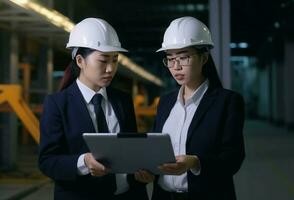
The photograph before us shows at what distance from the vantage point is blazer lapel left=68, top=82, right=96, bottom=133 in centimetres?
211

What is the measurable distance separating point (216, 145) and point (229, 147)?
54 millimetres

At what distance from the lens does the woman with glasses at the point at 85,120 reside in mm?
2059

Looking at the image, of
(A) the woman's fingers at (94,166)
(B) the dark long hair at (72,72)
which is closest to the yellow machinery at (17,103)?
(B) the dark long hair at (72,72)

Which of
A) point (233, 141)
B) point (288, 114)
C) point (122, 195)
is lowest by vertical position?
point (288, 114)

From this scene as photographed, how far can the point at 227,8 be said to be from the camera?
496 cm

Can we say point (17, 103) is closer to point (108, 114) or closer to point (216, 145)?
point (108, 114)

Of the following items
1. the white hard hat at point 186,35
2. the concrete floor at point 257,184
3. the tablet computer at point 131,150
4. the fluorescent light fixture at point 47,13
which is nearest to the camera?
the tablet computer at point 131,150

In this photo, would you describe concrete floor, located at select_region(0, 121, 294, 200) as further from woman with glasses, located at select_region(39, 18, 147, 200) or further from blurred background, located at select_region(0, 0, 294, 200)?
woman with glasses, located at select_region(39, 18, 147, 200)

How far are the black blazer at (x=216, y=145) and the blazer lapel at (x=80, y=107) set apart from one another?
38cm

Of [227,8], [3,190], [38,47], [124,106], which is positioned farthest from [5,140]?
[124,106]

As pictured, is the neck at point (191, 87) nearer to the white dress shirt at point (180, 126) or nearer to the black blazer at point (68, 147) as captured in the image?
the white dress shirt at point (180, 126)

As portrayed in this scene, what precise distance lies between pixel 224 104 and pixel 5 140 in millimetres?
7293

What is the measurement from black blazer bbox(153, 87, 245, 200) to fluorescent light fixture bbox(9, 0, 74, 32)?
16.2ft

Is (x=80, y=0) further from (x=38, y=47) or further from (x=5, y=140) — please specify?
(x=5, y=140)
